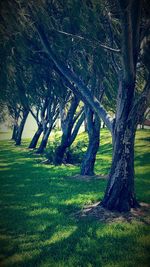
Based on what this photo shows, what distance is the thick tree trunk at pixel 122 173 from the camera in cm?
903

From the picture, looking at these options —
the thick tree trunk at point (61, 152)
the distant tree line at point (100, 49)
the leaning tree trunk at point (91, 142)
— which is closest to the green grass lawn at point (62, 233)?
the distant tree line at point (100, 49)

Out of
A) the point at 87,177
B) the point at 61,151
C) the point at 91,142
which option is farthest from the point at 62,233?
the point at 61,151

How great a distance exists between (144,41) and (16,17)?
4.67 metres

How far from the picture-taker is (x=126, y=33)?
297 inches

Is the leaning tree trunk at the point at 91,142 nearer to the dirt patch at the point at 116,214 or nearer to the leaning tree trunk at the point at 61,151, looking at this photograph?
the leaning tree trunk at the point at 61,151

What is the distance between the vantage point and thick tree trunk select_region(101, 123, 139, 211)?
903 cm

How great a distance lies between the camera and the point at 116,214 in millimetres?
8711

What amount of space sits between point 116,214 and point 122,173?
1342mm

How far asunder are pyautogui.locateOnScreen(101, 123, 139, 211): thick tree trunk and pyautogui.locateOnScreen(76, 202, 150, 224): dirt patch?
28cm

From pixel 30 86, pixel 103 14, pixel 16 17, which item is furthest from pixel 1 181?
pixel 103 14

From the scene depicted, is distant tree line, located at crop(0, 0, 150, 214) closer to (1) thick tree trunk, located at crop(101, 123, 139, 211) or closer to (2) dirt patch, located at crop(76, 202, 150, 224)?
(1) thick tree trunk, located at crop(101, 123, 139, 211)

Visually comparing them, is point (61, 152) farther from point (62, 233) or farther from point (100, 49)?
point (62, 233)

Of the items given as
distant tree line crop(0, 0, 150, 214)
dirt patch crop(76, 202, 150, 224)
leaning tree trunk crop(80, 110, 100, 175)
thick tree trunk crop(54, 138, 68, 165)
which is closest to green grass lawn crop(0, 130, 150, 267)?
dirt patch crop(76, 202, 150, 224)

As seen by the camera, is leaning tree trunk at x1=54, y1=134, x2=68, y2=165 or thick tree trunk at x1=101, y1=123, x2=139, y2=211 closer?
thick tree trunk at x1=101, y1=123, x2=139, y2=211
